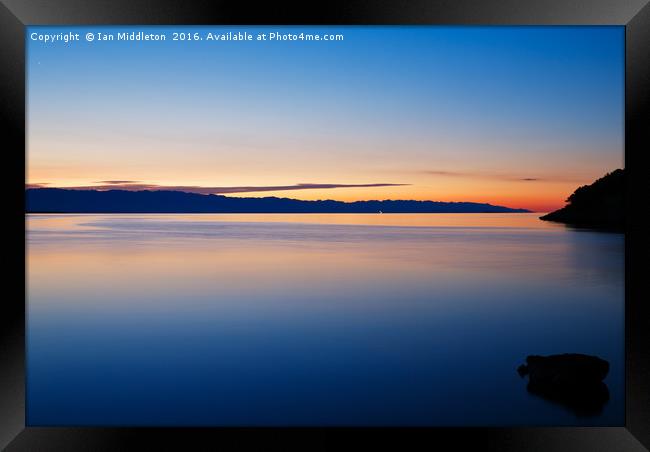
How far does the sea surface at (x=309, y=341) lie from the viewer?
5.26 m

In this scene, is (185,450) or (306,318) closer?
(185,450)

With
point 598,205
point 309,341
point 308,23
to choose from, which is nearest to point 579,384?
point 309,341

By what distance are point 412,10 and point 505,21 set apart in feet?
2.08

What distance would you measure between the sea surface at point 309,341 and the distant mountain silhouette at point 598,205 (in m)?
16.1

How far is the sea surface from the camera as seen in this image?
526cm

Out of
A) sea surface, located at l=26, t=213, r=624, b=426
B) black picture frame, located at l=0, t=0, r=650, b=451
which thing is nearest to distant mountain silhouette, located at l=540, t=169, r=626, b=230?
sea surface, located at l=26, t=213, r=624, b=426

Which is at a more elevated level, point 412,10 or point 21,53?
point 412,10

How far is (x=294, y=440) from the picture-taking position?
12.1 feet

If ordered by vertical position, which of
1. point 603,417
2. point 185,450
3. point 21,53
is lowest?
point 603,417

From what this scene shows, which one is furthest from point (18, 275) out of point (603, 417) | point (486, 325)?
point (486, 325)

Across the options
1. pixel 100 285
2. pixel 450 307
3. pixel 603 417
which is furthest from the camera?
pixel 100 285

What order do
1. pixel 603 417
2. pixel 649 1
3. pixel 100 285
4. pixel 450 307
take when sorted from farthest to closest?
pixel 100 285 < pixel 450 307 < pixel 603 417 < pixel 649 1

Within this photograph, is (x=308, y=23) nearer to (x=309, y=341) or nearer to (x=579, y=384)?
(x=579, y=384)

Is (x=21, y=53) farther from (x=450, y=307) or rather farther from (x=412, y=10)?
(x=450, y=307)
